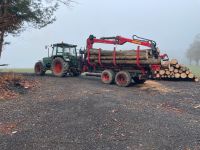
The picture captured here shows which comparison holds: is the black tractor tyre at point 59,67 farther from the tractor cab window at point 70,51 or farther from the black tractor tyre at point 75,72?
the black tractor tyre at point 75,72

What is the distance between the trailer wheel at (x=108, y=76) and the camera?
17.5 meters

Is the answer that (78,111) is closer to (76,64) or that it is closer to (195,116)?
(195,116)

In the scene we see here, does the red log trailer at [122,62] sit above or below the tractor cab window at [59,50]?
below

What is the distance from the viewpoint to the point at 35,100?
40.5 ft

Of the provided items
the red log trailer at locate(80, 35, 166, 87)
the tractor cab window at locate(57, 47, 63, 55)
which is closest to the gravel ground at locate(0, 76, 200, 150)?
the red log trailer at locate(80, 35, 166, 87)

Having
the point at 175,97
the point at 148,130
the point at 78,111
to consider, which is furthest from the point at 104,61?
the point at 148,130

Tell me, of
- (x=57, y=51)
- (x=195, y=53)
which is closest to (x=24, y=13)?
(x=57, y=51)

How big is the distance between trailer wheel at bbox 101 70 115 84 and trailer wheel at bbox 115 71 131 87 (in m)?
0.34

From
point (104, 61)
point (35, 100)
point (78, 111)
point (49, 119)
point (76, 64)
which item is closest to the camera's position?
point (49, 119)

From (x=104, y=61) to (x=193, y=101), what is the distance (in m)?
6.23

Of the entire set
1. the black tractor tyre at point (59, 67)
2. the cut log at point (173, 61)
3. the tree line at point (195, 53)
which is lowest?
the black tractor tyre at point (59, 67)

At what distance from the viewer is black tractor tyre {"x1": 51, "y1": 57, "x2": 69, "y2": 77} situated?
798 inches

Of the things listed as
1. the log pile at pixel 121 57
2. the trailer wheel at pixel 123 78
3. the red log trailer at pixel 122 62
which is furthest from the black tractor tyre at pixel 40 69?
the trailer wheel at pixel 123 78

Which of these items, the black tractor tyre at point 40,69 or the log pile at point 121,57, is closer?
the log pile at point 121,57
